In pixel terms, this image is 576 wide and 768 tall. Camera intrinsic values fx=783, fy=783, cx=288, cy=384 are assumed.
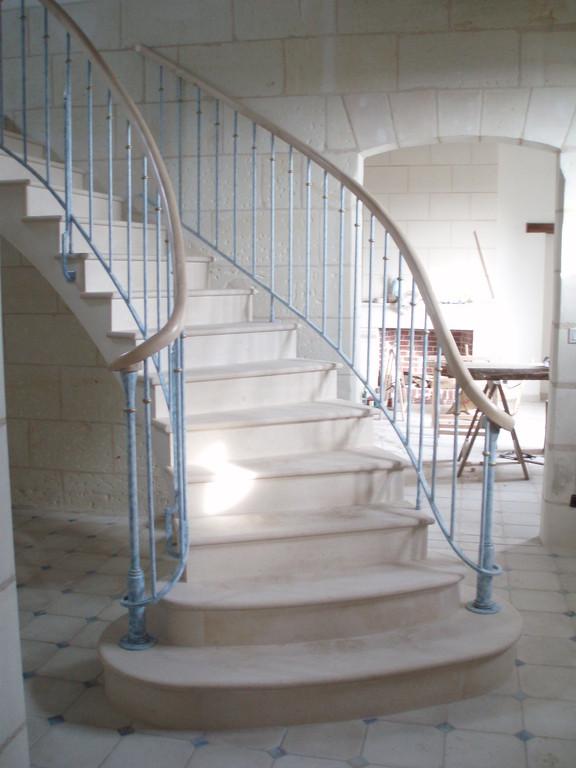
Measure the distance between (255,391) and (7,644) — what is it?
1.89 m

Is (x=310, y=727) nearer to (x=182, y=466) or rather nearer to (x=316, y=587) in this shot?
(x=316, y=587)

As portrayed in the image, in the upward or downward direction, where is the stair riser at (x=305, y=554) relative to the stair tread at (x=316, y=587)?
upward

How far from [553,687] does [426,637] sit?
1.64ft

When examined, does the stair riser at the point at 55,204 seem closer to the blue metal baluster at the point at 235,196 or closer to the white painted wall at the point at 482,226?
the blue metal baluster at the point at 235,196

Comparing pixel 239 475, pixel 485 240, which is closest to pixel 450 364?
pixel 239 475

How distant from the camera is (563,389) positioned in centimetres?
421

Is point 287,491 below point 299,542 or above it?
above

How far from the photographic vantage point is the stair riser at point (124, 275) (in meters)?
3.52

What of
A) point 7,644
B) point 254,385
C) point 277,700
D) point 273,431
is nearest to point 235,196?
point 254,385

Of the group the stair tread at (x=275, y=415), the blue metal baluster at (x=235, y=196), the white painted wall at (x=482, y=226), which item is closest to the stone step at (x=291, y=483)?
the stair tread at (x=275, y=415)

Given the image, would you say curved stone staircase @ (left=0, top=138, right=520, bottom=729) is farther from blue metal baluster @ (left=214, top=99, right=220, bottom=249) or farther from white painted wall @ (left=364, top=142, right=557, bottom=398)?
white painted wall @ (left=364, top=142, right=557, bottom=398)

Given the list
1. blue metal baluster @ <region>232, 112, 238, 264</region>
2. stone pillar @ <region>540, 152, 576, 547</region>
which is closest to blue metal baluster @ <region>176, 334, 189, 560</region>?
blue metal baluster @ <region>232, 112, 238, 264</region>

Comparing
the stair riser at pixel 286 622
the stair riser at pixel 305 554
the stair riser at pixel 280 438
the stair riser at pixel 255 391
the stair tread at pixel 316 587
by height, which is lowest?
the stair riser at pixel 286 622

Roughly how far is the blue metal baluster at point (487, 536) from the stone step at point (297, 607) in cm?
12
